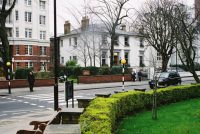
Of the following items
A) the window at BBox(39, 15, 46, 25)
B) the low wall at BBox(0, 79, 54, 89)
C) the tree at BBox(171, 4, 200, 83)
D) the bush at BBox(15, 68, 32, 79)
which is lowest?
the low wall at BBox(0, 79, 54, 89)

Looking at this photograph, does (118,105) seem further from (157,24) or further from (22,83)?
(157,24)

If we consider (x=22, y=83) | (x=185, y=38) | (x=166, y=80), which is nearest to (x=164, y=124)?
(x=185, y=38)

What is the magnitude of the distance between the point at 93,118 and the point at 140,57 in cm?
6504

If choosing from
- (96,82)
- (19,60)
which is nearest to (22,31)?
(19,60)

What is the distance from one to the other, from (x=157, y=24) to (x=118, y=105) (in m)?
33.1

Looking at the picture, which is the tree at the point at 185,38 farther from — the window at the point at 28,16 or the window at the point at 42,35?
the window at the point at 42,35

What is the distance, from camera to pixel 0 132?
1201 cm

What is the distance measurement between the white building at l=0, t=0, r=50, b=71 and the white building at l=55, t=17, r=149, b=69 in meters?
4.55

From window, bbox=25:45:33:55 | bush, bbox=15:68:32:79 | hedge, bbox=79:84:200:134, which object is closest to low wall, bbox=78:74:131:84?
bush, bbox=15:68:32:79

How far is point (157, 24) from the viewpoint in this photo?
4503 centimetres

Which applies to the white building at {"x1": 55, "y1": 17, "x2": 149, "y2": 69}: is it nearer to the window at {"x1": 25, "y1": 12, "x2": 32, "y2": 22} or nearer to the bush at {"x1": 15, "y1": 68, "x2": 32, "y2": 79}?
the window at {"x1": 25, "y1": 12, "x2": 32, "y2": 22}

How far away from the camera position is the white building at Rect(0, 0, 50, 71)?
69.9 meters

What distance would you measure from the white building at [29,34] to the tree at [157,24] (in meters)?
25.8

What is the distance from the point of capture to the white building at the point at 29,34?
69.9m
